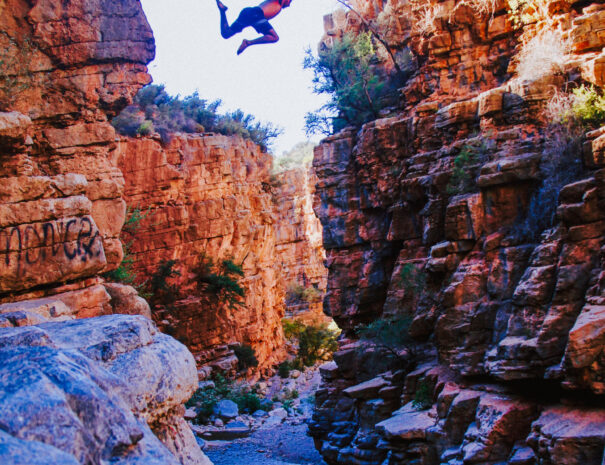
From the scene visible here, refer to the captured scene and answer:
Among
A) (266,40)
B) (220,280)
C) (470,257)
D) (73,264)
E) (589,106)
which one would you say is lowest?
(220,280)

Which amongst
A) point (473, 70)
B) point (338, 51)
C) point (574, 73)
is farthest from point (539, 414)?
point (338, 51)

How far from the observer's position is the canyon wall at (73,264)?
1.97 metres

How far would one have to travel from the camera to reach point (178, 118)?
21.8m

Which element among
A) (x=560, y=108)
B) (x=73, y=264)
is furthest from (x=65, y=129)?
(x=560, y=108)

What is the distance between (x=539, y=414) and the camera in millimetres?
8250

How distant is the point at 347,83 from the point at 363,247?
551 cm

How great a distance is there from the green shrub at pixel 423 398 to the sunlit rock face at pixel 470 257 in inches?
1.6

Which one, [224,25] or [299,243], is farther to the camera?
[299,243]

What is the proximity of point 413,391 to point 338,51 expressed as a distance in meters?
11.4

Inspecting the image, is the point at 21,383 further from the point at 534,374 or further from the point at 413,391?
the point at 413,391

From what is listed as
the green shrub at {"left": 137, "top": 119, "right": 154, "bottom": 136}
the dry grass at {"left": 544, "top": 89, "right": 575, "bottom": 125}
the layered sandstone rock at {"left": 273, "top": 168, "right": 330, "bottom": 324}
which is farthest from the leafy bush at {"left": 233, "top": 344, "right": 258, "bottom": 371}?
the dry grass at {"left": 544, "top": 89, "right": 575, "bottom": 125}

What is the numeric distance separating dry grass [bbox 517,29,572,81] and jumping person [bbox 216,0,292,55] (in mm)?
5517

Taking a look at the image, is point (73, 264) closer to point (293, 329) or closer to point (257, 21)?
point (257, 21)

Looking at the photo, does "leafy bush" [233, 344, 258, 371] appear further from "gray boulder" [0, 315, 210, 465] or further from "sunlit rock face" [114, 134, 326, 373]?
"gray boulder" [0, 315, 210, 465]
